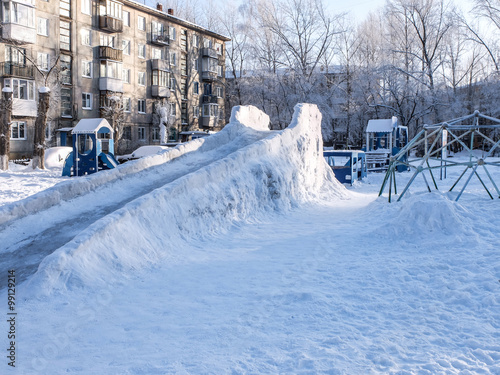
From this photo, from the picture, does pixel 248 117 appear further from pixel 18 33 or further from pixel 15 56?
pixel 15 56

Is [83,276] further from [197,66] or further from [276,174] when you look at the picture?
[197,66]

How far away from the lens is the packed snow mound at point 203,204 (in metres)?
5.63

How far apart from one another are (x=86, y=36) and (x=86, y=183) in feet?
95.8

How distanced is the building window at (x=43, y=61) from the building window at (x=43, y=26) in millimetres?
1371

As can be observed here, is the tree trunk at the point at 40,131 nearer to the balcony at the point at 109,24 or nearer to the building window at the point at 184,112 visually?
the balcony at the point at 109,24

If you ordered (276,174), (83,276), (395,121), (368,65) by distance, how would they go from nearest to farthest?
1. (83,276)
2. (276,174)
3. (395,121)
4. (368,65)

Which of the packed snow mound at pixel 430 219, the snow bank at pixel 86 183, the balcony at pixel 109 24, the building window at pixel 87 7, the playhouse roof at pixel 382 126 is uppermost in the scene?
the building window at pixel 87 7

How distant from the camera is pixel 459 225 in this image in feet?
26.6

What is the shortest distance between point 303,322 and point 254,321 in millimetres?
485

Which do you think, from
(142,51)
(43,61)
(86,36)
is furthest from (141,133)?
(43,61)

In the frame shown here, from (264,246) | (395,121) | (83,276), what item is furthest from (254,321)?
(395,121)

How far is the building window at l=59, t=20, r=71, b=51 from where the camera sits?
32150 millimetres

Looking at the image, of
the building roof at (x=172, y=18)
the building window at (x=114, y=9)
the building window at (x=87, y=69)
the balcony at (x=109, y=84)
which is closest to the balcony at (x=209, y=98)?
the building roof at (x=172, y=18)

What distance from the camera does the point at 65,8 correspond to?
32312 mm
